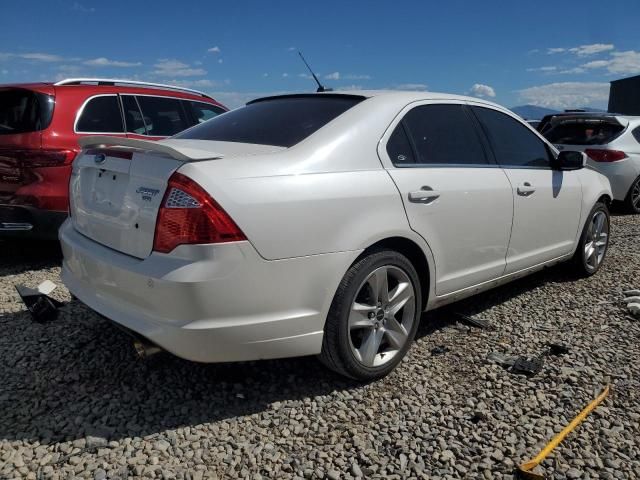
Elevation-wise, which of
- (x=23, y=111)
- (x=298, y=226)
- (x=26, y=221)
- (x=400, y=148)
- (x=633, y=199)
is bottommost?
(x=633, y=199)

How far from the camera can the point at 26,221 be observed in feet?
15.1

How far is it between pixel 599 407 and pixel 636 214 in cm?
688

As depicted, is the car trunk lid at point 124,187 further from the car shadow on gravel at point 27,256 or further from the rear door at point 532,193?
the car shadow on gravel at point 27,256

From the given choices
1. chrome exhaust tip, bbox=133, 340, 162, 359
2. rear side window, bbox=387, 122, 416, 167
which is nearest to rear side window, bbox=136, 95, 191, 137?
rear side window, bbox=387, 122, 416, 167

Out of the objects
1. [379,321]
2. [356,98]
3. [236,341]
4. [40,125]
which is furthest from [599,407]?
[40,125]

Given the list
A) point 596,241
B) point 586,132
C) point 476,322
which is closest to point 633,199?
point 586,132

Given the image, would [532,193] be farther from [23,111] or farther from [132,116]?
[23,111]

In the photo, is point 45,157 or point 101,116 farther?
point 101,116

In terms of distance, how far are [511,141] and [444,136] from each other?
2.85 ft

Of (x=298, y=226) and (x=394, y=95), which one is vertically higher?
(x=394, y=95)

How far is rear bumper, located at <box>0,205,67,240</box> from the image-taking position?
15.0 feet

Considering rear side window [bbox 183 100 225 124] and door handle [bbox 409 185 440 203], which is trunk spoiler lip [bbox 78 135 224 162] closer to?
door handle [bbox 409 185 440 203]

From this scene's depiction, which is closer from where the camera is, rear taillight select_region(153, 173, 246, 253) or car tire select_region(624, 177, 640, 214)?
rear taillight select_region(153, 173, 246, 253)

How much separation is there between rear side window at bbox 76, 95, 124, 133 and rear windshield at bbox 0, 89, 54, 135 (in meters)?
0.29
